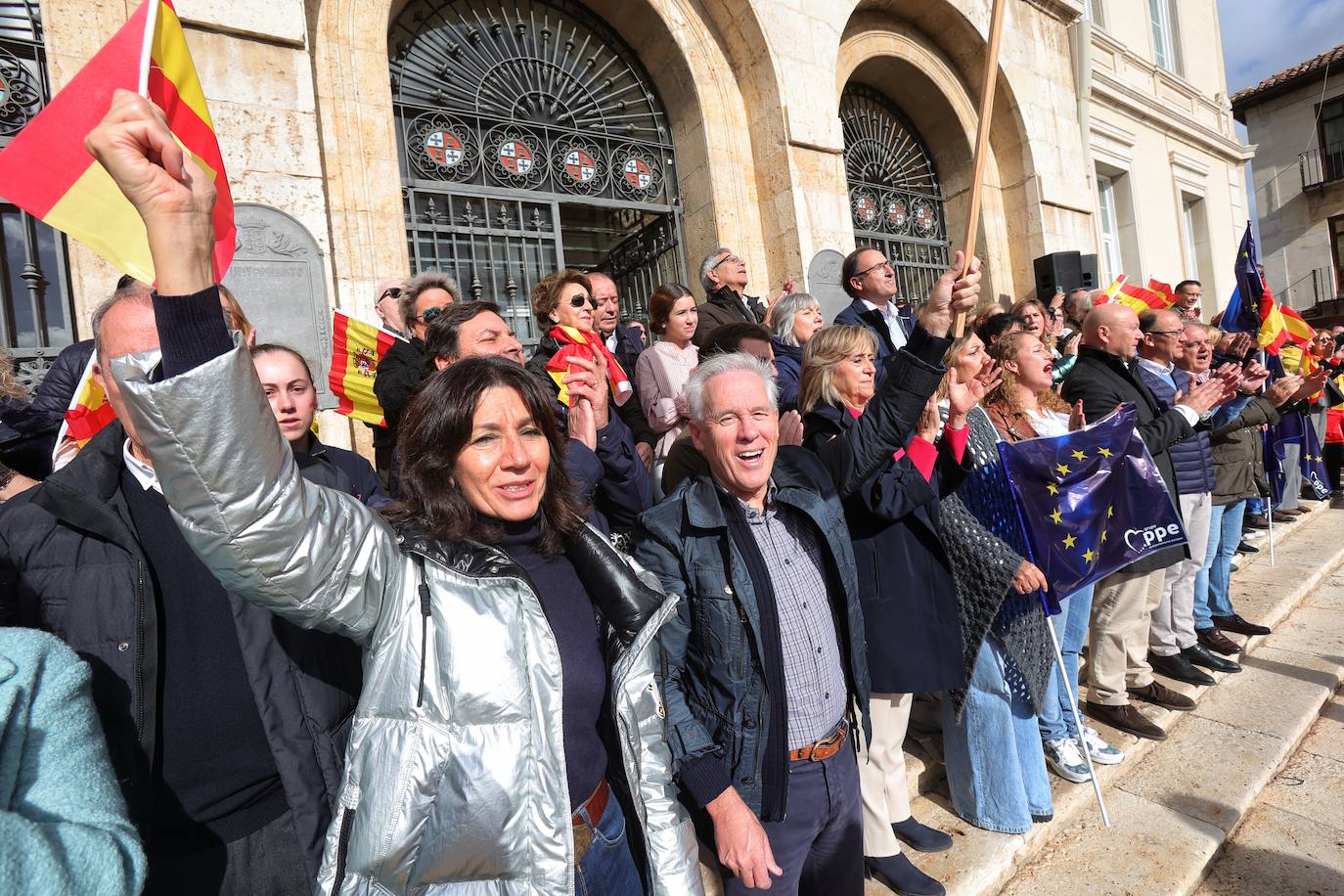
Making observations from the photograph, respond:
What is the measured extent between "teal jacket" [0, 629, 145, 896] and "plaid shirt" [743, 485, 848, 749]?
1.51 meters

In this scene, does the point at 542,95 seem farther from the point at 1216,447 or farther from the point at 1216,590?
the point at 1216,590

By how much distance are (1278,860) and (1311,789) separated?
0.72 m

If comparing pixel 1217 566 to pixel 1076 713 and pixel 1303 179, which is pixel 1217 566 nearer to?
pixel 1076 713

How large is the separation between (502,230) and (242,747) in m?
5.68

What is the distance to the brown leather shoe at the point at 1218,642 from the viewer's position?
453 centimetres

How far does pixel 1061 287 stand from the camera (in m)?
9.25

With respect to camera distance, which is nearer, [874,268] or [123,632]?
[123,632]

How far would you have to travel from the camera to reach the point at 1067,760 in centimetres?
320

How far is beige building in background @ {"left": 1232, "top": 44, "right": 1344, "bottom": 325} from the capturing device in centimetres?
2262

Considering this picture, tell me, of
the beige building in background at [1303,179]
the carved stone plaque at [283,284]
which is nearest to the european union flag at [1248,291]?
the carved stone plaque at [283,284]

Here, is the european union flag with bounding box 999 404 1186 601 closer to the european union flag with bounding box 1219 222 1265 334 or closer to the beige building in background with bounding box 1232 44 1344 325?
the european union flag with bounding box 1219 222 1265 334

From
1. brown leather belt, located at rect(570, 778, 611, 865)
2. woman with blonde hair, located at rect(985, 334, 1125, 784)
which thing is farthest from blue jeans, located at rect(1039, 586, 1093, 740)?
brown leather belt, located at rect(570, 778, 611, 865)

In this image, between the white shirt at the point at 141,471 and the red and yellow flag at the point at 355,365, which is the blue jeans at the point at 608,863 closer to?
the white shirt at the point at 141,471

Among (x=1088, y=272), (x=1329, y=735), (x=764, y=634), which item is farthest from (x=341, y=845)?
(x=1088, y=272)
